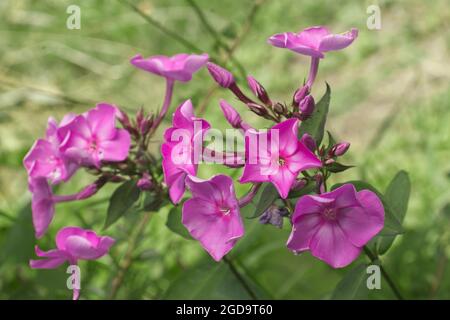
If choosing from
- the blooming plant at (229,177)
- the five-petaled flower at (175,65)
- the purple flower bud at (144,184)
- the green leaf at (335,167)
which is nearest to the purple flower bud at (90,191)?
the blooming plant at (229,177)

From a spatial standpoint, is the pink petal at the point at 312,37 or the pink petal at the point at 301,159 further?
the pink petal at the point at 312,37

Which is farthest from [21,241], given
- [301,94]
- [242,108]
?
[242,108]

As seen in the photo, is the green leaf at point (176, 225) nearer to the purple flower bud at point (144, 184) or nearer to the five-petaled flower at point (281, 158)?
the purple flower bud at point (144, 184)

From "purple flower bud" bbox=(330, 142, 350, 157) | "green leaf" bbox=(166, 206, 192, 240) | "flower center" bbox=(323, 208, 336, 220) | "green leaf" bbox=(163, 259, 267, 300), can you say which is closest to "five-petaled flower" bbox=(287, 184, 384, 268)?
"flower center" bbox=(323, 208, 336, 220)

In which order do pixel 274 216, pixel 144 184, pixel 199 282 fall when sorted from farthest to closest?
pixel 199 282 < pixel 144 184 < pixel 274 216

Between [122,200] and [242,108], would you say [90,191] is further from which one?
[242,108]

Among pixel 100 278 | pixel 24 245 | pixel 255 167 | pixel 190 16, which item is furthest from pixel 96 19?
pixel 255 167
